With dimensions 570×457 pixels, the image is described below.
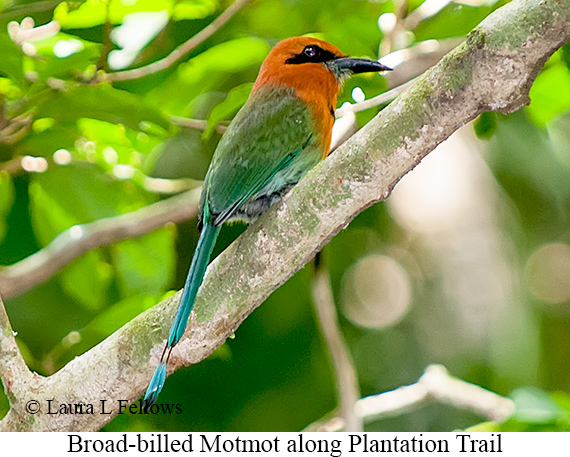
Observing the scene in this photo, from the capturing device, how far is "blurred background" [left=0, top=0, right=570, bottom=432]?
A: 2334mm

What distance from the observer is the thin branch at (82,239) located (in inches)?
102

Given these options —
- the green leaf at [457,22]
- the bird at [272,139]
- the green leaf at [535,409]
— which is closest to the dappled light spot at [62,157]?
the bird at [272,139]

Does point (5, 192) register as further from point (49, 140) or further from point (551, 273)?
point (551, 273)

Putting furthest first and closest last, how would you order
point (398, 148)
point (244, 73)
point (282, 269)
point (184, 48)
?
point (244, 73) → point (184, 48) → point (282, 269) → point (398, 148)

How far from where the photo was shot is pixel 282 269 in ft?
5.96

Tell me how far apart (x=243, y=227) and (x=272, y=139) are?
1.28 m

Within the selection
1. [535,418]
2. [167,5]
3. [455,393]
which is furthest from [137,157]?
[535,418]

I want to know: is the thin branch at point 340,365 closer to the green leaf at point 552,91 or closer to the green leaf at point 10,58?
the green leaf at point 552,91

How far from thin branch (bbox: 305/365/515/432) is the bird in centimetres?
100

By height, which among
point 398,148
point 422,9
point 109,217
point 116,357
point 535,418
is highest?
point 422,9

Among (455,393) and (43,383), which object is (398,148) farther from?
(455,393)

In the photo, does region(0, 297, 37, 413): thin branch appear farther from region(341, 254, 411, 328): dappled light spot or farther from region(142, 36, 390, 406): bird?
region(341, 254, 411, 328): dappled light spot

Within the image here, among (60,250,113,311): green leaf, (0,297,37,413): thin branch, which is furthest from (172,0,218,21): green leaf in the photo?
(0,297,37,413): thin branch

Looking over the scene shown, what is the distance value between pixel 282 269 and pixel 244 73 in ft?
5.47
